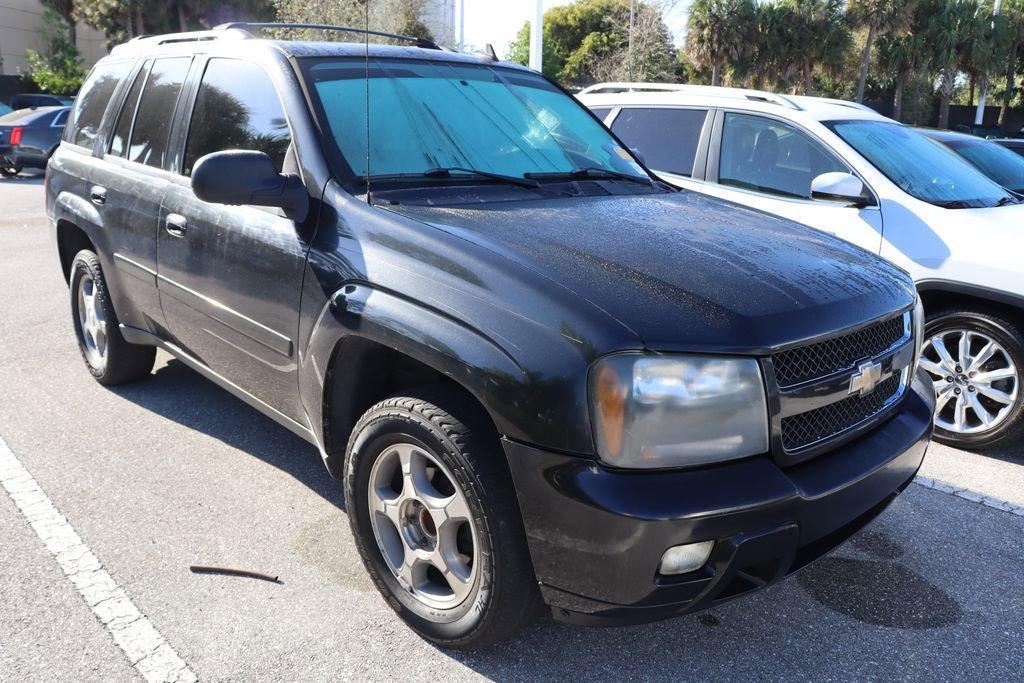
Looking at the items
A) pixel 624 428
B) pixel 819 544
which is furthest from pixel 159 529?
pixel 819 544

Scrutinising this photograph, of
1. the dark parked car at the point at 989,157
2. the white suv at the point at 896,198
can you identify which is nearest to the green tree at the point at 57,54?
the white suv at the point at 896,198

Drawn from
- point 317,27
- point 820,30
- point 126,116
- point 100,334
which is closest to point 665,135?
point 317,27

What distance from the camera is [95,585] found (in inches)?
116

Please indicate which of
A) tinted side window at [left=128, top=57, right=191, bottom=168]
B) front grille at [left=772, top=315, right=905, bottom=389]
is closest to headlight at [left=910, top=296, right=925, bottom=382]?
front grille at [left=772, top=315, right=905, bottom=389]

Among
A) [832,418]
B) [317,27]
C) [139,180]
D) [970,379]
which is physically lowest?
[970,379]

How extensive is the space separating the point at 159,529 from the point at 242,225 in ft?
4.03

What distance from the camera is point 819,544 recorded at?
242cm

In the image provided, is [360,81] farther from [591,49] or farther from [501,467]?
[591,49]

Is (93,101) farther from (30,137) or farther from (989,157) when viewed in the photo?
(30,137)

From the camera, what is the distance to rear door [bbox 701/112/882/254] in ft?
15.6

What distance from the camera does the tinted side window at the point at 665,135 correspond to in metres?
5.66

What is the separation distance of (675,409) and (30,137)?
17741 millimetres

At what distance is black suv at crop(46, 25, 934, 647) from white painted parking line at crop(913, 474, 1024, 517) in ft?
3.85

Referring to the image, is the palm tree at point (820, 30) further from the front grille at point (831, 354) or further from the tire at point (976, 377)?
the front grille at point (831, 354)
